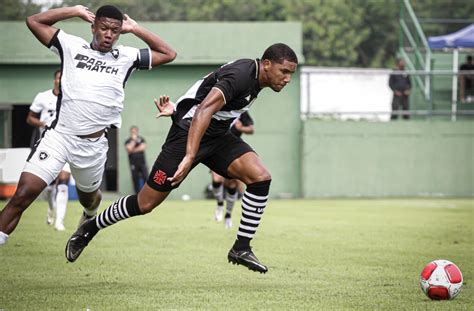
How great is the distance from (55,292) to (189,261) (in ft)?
10.3

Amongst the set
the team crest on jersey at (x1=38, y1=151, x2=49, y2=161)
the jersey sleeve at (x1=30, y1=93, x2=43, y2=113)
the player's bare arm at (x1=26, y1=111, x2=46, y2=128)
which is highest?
the team crest on jersey at (x1=38, y1=151, x2=49, y2=161)

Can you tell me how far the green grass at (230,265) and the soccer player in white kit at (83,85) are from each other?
135 centimetres

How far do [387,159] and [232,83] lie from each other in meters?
23.5

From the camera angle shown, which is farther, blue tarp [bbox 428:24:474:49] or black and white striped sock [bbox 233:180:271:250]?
blue tarp [bbox 428:24:474:49]

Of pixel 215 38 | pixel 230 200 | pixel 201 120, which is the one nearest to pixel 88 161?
pixel 201 120

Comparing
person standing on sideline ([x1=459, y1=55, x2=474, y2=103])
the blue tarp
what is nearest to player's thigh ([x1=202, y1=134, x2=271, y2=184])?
person standing on sideline ([x1=459, y1=55, x2=474, y2=103])

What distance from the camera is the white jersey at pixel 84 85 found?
10.0 metres

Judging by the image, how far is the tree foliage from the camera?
2282 inches

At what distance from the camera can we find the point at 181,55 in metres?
31.3

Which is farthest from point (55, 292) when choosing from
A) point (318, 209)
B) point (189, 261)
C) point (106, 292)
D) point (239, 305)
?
point (318, 209)

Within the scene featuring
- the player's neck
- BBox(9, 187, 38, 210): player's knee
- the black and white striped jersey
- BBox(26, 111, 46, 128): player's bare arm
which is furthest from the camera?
BBox(26, 111, 46, 128): player's bare arm

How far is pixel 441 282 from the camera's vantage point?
9.23 metres

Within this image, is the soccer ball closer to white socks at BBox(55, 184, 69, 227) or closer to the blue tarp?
white socks at BBox(55, 184, 69, 227)

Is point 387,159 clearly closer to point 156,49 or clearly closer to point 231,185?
point 231,185
